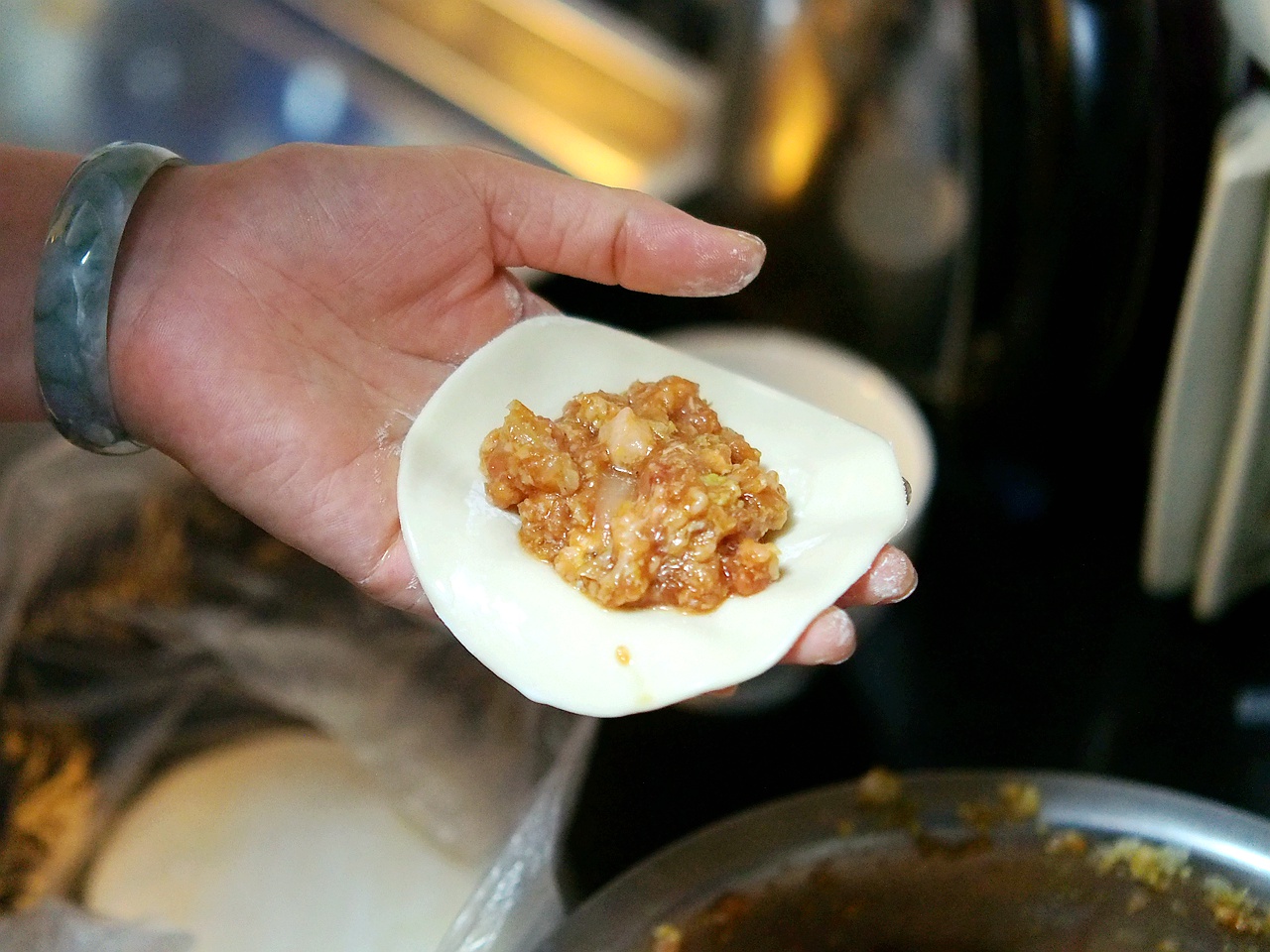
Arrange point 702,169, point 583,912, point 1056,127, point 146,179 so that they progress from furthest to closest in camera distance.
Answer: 1. point 702,169
2. point 1056,127
3. point 583,912
4. point 146,179

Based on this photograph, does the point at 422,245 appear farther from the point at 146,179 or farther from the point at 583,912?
the point at 583,912

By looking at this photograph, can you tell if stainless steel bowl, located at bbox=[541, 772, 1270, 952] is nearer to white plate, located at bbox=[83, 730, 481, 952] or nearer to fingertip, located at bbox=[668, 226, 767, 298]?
white plate, located at bbox=[83, 730, 481, 952]

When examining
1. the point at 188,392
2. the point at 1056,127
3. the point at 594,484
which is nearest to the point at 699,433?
the point at 594,484

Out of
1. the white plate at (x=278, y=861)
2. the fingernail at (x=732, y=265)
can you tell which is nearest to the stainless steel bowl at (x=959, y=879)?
the white plate at (x=278, y=861)

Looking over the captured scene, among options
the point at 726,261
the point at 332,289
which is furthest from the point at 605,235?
the point at 332,289

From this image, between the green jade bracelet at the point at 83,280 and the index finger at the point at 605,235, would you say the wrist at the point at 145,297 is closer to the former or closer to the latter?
the green jade bracelet at the point at 83,280

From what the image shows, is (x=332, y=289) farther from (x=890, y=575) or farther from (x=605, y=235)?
(x=890, y=575)
